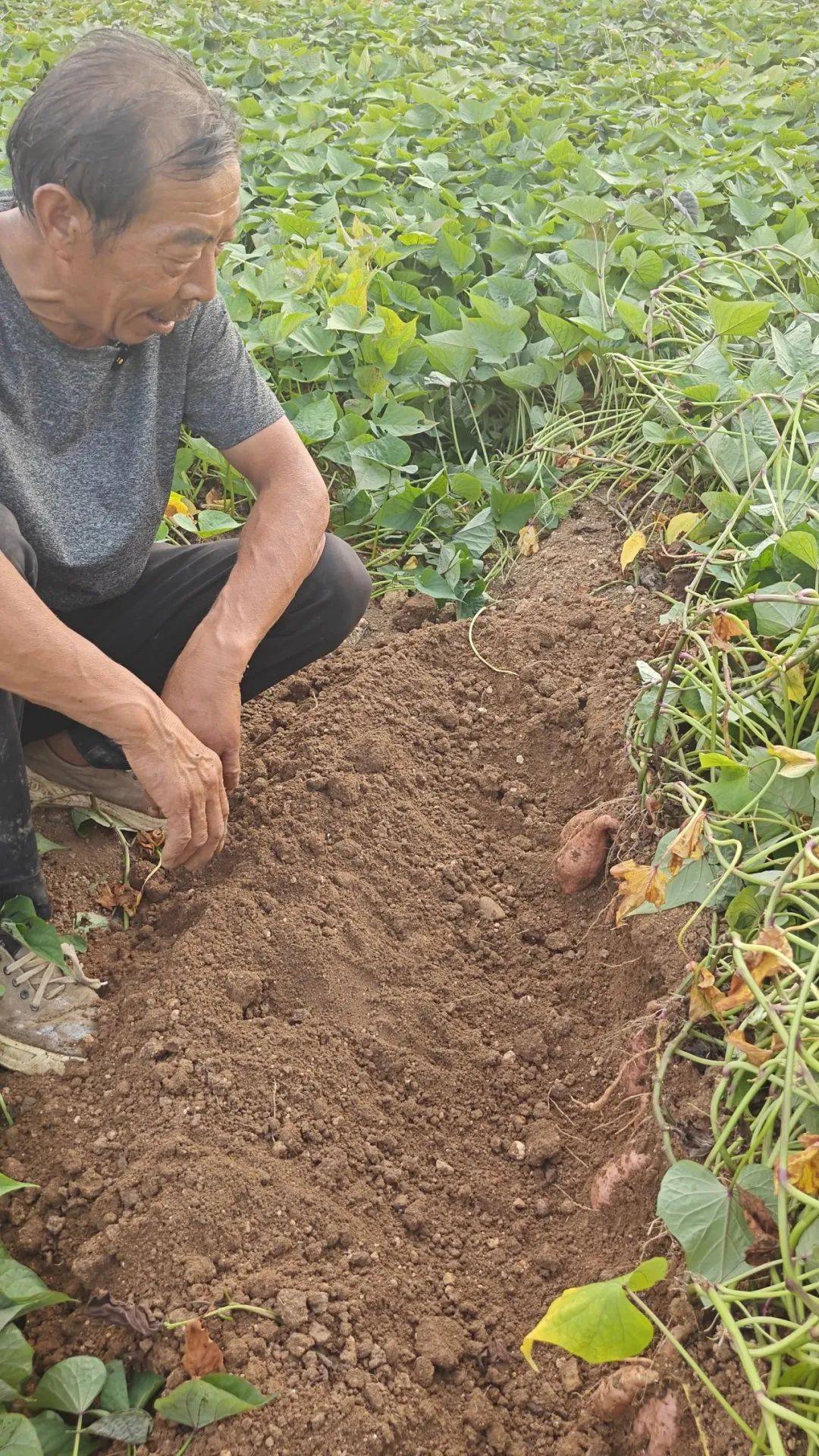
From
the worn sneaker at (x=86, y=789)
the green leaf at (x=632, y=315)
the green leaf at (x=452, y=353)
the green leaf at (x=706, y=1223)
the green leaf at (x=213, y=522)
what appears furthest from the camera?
the green leaf at (x=452, y=353)

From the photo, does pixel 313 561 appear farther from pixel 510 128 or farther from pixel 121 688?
pixel 510 128

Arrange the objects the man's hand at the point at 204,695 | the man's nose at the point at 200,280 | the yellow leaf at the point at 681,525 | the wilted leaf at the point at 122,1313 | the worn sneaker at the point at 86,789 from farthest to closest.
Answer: the yellow leaf at the point at 681,525 < the worn sneaker at the point at 86,789 < the man's hand at the point at 204,695 < the man's nose at the point at 200,280 < the wilted leaf at the point at 122,1313

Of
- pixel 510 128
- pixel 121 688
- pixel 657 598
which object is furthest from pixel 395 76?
pixel 121 688

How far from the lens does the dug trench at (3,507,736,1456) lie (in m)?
1.22

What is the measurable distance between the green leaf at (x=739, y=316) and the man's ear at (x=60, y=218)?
1.15 metres

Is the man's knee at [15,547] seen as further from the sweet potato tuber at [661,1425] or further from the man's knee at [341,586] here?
the sweet potato tuber at [661,1425]

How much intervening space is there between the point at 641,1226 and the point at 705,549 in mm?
1075

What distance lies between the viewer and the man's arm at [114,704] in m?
1.40

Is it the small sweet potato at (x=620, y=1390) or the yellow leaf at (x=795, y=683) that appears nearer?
the small sweet potato at (x=620, y=1390)

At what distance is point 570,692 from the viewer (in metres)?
2.01

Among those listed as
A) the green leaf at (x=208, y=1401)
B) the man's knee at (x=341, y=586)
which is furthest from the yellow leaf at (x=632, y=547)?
the green leaf at (x=208, y=1401)

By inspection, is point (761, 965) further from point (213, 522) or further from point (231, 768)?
point (213, 522)

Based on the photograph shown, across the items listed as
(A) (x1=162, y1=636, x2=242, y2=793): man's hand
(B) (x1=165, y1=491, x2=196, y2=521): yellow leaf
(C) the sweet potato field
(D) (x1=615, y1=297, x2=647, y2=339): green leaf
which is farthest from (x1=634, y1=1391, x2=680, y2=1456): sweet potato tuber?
(D) (x1=615, y1=297, x2=647, y2=339): green leaf

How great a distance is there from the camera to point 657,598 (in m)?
2.10
